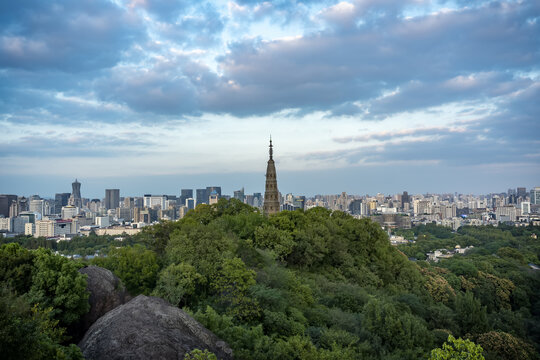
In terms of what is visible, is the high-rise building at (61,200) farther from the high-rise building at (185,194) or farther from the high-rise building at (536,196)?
the high-rise building at (536,196)

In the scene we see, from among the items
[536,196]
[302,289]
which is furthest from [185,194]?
[302,289]

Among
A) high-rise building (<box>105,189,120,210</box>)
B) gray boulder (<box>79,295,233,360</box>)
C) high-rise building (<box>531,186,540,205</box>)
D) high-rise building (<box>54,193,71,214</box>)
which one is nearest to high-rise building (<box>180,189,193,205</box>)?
high-rise building (<box>105,189,120,210</box>)

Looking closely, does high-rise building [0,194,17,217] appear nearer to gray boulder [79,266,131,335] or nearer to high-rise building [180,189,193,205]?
high-rise building [180,189,193,205]

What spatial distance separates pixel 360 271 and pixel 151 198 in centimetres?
16983

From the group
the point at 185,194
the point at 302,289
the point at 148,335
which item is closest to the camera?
the point at 148,335

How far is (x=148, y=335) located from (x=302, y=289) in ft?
35.5

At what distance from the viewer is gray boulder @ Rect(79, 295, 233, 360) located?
32.4 feet

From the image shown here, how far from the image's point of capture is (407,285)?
33094mm

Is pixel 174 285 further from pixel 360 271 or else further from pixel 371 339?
pixel 360 271

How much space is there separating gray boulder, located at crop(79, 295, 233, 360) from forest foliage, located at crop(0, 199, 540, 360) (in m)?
1.11

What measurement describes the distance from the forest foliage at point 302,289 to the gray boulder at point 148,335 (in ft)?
3.63

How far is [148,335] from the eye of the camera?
10.3m

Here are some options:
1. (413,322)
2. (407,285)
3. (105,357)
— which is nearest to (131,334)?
(105,357)

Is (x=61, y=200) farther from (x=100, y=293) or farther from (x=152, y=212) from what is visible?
(x=100, y=293)
